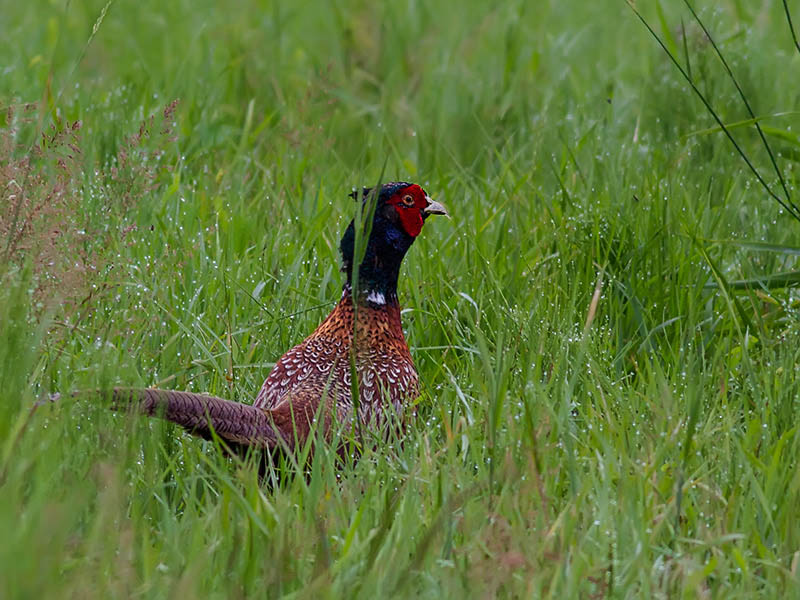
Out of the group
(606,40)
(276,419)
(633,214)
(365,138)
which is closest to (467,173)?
(365,138)

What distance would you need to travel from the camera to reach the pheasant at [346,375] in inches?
123

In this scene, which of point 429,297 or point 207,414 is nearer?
point 207,414

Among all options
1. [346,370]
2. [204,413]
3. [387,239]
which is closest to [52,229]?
[204,413]

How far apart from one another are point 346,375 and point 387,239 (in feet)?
1.73

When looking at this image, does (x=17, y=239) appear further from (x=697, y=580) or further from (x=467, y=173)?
(x=467, y=173)

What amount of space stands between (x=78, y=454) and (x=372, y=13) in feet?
16.4

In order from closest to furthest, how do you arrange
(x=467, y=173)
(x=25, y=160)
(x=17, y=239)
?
(x=17, y=239) < (x=25, y=160) < (x=467, y=173)

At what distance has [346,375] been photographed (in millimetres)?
3693

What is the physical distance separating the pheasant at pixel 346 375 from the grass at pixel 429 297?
0.11 meters

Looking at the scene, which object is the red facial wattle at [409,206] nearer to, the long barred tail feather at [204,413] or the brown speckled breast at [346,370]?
the brown speckled breast at [346,370]

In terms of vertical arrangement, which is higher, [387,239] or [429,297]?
[387,239]

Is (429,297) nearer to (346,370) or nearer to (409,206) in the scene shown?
(409,206)

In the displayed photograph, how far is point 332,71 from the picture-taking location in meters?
6.82

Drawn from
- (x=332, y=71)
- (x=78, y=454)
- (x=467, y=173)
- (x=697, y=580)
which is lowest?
(x=697, y=580)
